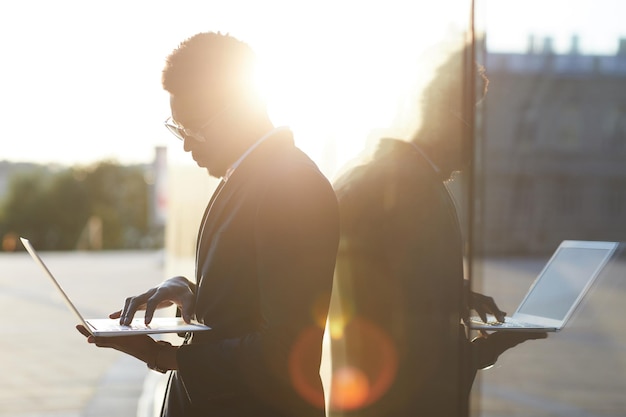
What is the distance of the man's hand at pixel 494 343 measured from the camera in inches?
68.6

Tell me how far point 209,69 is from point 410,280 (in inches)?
20.2

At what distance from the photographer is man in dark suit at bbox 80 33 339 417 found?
1611mm

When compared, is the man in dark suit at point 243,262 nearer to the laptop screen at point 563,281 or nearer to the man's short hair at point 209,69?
the man's short hair at point 209,69

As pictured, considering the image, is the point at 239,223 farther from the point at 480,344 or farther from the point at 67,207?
the point at 67,207

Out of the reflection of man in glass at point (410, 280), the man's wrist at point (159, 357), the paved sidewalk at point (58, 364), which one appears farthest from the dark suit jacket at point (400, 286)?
the paved sidewalk at point (58, 364)

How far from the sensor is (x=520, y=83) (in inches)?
79.8

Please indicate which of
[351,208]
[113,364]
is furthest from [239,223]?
[113,364]

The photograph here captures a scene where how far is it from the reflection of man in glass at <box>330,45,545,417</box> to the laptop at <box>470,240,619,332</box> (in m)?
0.03

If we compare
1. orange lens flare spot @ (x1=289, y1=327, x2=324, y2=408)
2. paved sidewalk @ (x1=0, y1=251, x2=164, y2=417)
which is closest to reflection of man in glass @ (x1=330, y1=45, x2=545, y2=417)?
orange lens flare spot @ (x1=289, y1=327, x2=324, y2=408)

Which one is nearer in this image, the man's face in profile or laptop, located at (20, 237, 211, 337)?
laptop, located at (20, 237, 211, 337)

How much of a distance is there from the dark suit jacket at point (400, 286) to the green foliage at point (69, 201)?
5152 cm

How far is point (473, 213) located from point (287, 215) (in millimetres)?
289

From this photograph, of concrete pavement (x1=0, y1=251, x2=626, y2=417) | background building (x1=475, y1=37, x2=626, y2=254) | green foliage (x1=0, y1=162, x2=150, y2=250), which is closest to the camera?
background building (x1=475, y1=37, x2=626, y2=254)

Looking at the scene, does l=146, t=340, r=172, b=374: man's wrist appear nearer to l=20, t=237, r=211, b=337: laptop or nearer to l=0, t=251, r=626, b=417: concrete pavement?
l=20, t=237, r=211, b=337: laptop
